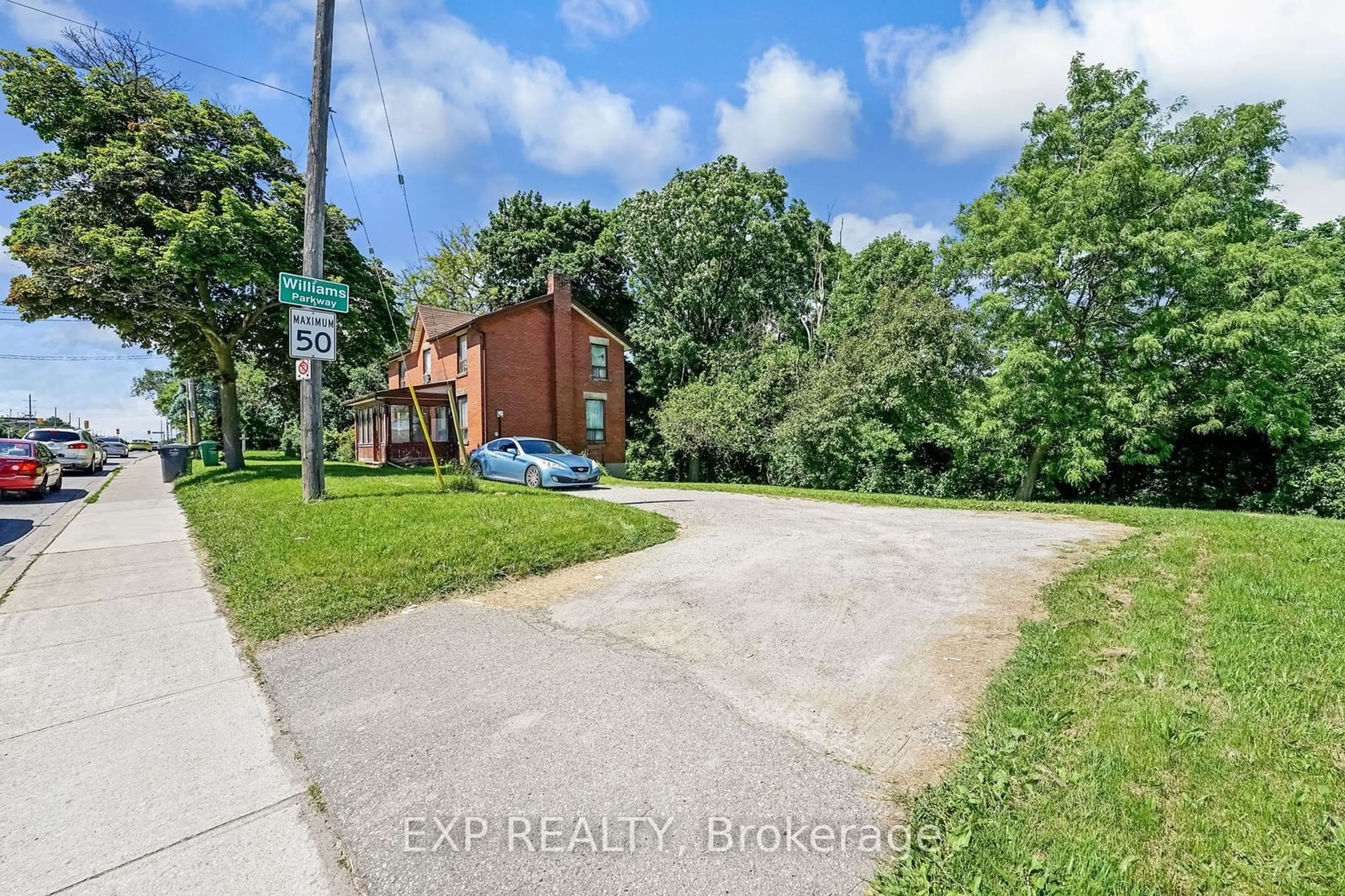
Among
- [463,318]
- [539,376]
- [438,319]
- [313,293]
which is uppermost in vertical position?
[463,318]

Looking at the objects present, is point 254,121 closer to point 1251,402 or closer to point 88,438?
point 88,438

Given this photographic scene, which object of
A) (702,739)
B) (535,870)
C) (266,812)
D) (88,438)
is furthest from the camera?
(88,438)

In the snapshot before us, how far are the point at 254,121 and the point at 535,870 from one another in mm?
23012

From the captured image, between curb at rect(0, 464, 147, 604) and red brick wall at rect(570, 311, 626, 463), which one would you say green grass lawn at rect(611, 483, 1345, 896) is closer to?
curb at rect(0, 464, 147, 604)

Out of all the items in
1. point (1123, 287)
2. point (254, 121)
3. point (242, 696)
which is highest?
point (254, 121)

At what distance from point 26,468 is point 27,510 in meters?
2.20

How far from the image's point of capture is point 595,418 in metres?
27.6

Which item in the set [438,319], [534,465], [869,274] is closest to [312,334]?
[534,465]

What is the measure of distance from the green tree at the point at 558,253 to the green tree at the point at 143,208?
1674 centimetres

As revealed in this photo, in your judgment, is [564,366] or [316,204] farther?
[564,366]

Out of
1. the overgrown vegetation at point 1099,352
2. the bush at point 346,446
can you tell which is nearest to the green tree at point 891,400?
the overgrown vegetation at point 1099,352

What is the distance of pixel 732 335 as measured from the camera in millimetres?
29734

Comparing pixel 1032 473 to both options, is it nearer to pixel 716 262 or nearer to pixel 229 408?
pixel 716 262

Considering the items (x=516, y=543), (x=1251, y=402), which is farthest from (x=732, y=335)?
(x=516, y=543)
